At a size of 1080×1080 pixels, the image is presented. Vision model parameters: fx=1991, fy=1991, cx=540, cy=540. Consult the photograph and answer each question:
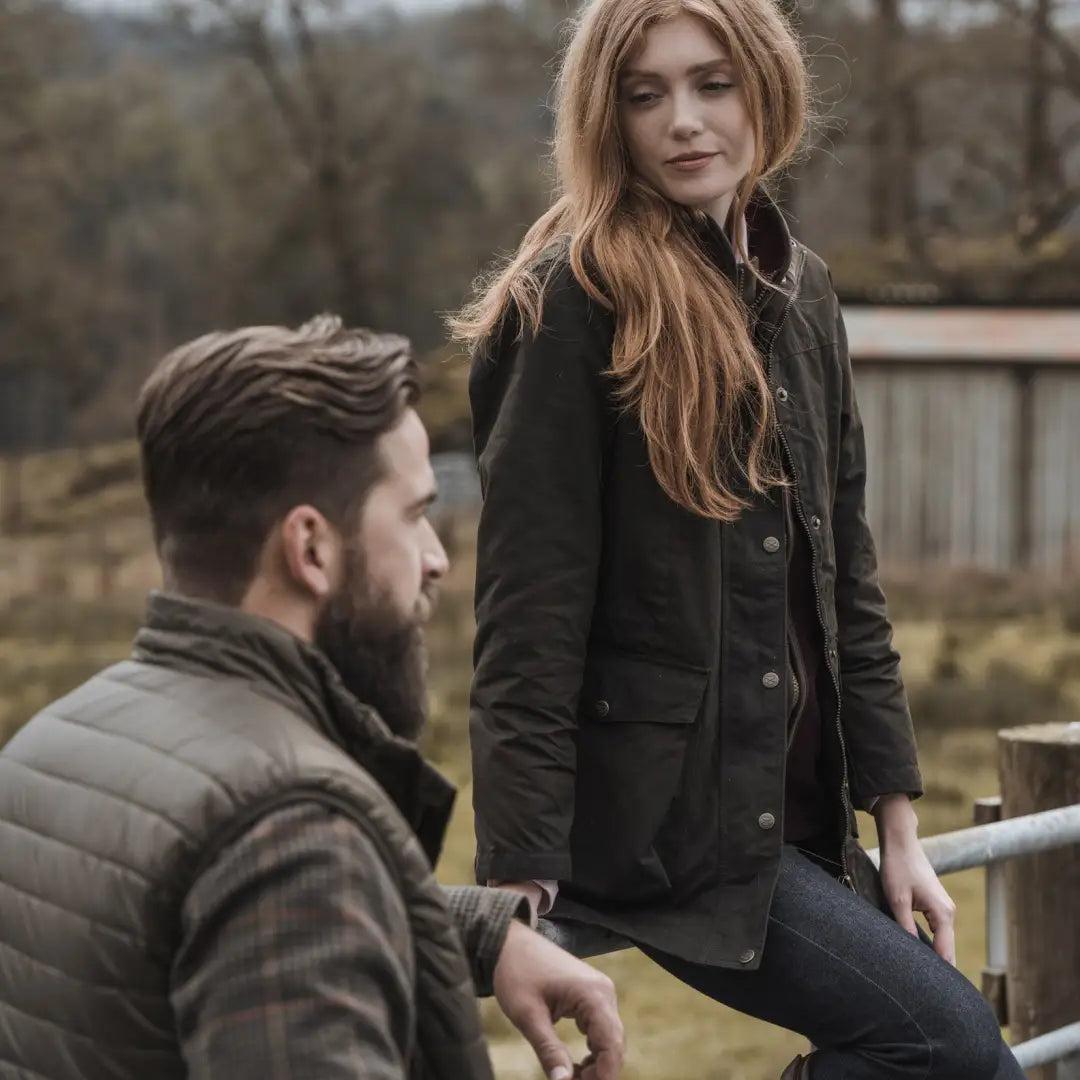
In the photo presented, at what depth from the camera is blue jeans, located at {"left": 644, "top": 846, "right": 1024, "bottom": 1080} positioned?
7.79 feet

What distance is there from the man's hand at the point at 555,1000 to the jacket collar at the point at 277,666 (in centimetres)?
34

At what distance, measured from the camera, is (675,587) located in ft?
8.02

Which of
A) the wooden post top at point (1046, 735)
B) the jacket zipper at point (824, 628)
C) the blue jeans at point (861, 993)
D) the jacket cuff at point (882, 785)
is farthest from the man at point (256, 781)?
the wooden post top at point (1046, 735)

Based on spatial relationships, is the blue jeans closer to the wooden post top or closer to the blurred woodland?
the wooden post top

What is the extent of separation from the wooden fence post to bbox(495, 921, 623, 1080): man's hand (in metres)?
1.73

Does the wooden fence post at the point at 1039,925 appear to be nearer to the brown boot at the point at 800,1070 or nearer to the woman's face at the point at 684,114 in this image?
the brown boot at the point at 800,1070

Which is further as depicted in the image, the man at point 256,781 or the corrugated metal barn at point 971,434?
the corrugated metal barn at point 971,434

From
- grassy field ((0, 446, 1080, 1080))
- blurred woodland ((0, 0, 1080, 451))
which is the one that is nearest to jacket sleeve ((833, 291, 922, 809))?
grassy field ((0, 446, 1080, 1080))

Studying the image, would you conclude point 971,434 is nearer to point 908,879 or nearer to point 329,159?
point 329,159

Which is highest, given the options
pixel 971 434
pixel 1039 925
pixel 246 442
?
pixel 246 442

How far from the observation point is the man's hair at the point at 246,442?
1667 mm

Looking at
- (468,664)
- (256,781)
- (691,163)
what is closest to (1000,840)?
(691,163)

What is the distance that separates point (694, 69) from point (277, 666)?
1.20 meters

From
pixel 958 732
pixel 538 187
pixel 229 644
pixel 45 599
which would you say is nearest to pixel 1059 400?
pixel 958 732
